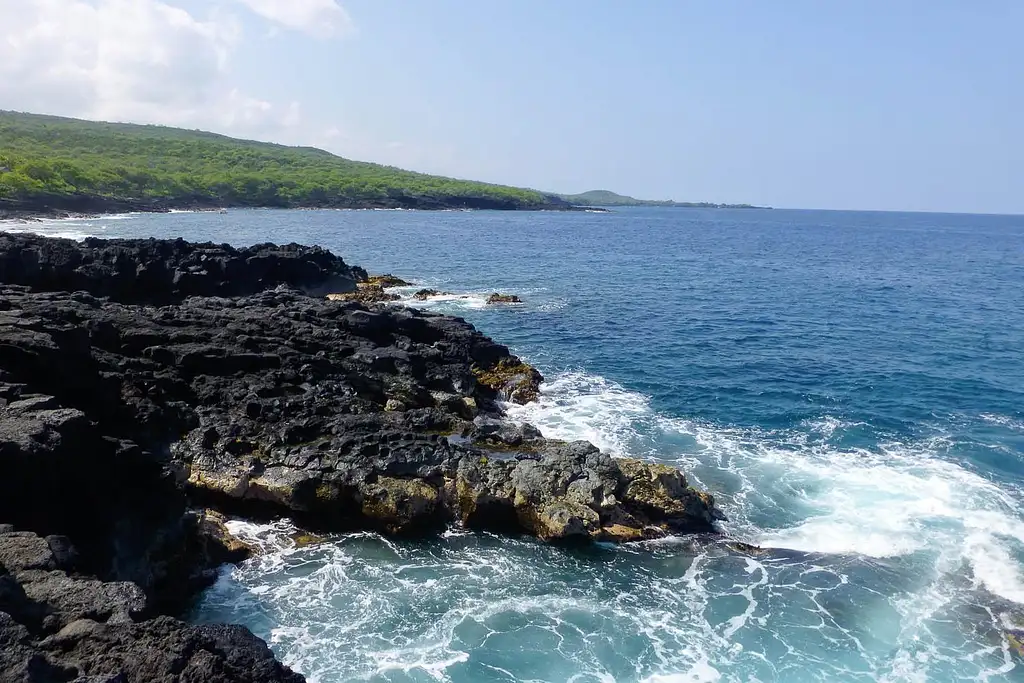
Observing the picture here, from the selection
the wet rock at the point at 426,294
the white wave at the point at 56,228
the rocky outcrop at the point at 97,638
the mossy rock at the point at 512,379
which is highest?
the white wave at the point at 56,228

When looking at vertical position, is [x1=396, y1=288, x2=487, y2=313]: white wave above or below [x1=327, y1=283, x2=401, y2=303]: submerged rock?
below

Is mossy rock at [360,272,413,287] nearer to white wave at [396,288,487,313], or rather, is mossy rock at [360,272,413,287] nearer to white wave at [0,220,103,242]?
white wave at [396,288,487,313]

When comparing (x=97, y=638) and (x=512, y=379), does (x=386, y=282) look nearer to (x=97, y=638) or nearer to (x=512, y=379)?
(x=512, y=379)

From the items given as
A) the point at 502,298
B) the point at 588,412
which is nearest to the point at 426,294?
the point at 502,298

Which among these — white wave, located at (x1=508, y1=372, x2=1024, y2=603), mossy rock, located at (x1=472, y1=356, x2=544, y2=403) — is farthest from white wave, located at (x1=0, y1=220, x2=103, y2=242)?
white wave, located at (x1=508, y1=372, x2=1024, y2=603)

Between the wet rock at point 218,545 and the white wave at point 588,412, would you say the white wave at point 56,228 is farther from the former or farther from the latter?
the wet rock at point 218,545

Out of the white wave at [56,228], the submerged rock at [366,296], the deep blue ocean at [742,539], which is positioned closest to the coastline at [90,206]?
the white wave at [56,228]

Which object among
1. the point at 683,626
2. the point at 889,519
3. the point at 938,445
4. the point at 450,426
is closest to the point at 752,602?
the point at 683,626
